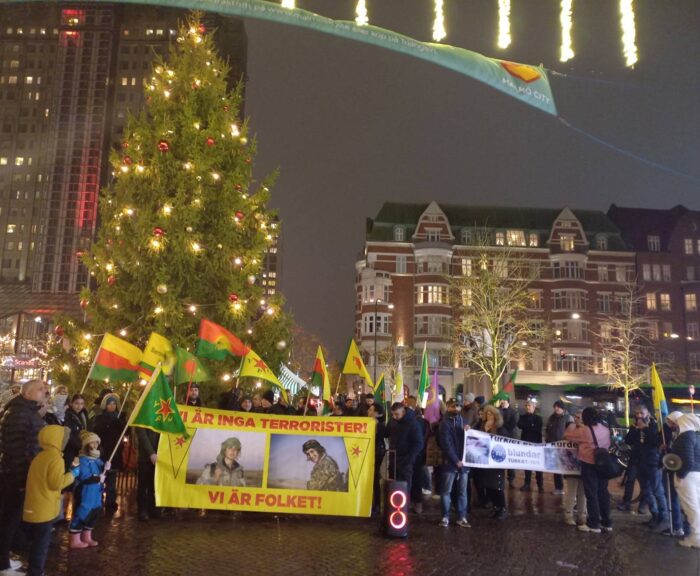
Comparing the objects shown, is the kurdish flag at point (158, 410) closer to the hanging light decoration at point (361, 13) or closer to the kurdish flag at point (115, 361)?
the kurdish flag at point (115, 361)

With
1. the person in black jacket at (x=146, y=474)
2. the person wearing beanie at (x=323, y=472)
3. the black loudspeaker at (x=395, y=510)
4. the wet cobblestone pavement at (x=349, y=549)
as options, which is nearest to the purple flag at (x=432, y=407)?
the wet cobblestone pavement at (x=349, y=549)

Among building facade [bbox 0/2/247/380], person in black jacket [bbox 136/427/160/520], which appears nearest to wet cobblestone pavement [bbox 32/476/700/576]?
person in black jacket [bbox 136/427/160/520]

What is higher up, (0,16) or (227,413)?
(0,16)

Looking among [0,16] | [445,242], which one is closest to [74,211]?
[0,16]

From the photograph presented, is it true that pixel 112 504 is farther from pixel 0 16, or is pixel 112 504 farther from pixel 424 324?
pixel 0 16

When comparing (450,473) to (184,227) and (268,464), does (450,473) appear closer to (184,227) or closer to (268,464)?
(268,464)

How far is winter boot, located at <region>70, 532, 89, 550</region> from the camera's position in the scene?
854 cm

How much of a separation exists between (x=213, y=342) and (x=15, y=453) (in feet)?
18.0

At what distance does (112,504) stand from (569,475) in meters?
8.57

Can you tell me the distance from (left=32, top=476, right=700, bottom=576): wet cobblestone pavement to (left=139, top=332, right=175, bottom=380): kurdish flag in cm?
257

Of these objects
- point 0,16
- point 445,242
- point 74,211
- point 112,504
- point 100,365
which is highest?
point 0,16

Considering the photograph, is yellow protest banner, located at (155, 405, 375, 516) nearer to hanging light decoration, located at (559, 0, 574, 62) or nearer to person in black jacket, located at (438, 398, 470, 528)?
person in black jacket, located at (438, 398, 470, 528)

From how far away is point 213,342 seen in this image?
12.6 metres

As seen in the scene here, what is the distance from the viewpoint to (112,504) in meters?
11.3
